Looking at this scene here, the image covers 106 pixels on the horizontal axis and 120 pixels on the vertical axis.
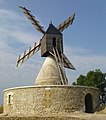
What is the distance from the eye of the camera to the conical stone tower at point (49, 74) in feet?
84.1

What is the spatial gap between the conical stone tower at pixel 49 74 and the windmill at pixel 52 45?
0.48m

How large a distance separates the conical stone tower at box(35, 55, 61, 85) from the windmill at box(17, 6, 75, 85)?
48cm

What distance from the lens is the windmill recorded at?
27484 mm

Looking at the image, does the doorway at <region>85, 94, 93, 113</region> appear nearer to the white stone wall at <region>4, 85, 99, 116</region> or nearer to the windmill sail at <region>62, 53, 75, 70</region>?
the white stone wall at <region>4, 85, 99, 116</region>

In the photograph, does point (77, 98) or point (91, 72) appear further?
point (91, 72)

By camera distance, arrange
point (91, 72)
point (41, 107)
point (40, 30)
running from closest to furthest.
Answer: point (41, 107)
point (40, 30)
point (91, 72)

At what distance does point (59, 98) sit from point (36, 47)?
878cm

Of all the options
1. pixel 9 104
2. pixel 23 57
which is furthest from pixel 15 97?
pixel 23 57

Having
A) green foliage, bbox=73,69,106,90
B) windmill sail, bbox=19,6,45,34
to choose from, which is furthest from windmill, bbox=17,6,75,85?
green foliage, bbox=73,69,106,90

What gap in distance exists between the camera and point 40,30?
28.8 meters

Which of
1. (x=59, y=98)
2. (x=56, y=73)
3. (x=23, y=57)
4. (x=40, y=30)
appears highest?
(x=40, y=30)

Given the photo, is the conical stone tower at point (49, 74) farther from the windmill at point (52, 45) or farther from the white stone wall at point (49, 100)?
the white stone wall at point (49, 100)

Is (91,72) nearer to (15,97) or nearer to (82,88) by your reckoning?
(82,88)

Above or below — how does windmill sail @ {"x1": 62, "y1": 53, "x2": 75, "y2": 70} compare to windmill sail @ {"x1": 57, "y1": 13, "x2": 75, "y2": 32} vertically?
below
